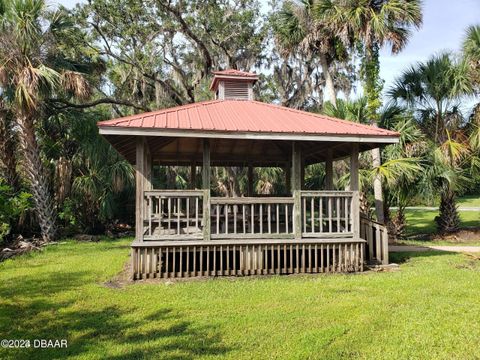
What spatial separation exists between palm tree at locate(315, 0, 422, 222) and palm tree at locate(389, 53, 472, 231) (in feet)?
3.32

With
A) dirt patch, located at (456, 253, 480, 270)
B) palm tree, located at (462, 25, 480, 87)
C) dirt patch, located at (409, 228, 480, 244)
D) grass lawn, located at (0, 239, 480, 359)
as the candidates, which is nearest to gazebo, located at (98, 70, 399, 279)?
grass lawn, located at (0, 239, 480, 359)

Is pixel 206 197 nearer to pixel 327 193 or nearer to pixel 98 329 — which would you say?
pixel 327 193

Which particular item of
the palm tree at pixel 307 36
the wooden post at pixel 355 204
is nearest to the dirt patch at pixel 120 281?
the wooden post at pixel 355 204

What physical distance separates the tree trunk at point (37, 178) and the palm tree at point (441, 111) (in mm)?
12333

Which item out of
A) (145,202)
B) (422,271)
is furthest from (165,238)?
(422,271)

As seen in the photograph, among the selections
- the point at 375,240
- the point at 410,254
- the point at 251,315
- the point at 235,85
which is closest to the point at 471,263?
the point at 410,254

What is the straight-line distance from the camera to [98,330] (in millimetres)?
4727

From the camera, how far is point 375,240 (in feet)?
29.6

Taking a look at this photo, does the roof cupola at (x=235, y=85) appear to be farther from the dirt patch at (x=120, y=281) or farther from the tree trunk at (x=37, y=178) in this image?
the tree trunk at (x=37, y=178)

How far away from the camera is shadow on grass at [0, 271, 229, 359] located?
4.09m

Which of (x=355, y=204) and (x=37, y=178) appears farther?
(x=37, y=178)

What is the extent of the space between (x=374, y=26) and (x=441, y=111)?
3787 millimetres

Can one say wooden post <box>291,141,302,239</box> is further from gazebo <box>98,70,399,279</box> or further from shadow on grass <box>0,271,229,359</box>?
shadow on grass <box>0,271,229,359</box>

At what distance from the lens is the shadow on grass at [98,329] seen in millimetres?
4091
